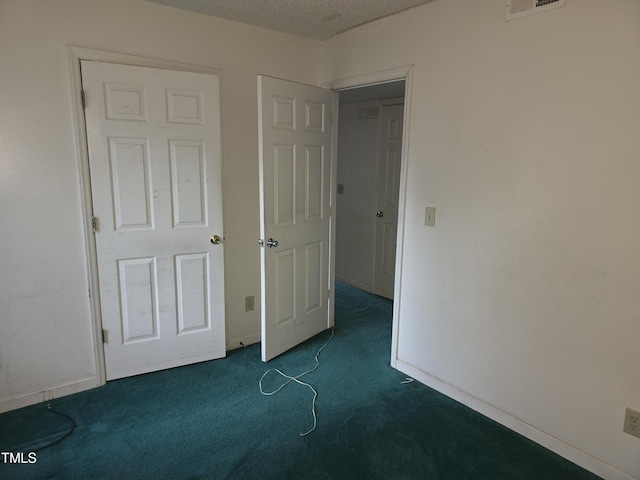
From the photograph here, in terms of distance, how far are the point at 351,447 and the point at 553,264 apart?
55.8 inches

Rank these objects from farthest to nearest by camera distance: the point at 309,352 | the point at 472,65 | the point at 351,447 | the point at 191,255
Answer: the point at 309,352 < the point at 191,255 < the point at 472,65 < the point at 351,447

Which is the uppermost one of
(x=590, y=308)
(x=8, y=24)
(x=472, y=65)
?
(x=8, y=24)

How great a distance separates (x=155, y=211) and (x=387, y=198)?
2533 mm

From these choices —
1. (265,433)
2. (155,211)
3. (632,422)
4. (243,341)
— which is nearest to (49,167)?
(155,211)

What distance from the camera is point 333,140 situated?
10.8 feet

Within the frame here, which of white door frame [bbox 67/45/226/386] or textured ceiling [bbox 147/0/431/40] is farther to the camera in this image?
textured ceiling [bbox 147/0/431/40]

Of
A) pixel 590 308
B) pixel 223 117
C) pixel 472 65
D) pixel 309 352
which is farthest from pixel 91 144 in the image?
pixel 590 308

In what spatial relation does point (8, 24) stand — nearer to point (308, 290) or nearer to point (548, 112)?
point (308, 290)

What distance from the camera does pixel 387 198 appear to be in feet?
14.3

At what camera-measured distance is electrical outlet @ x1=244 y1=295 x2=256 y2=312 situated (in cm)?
320

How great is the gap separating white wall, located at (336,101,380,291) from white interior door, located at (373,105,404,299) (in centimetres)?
8

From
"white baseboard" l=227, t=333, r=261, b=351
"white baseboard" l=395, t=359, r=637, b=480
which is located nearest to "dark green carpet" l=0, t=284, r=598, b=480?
"white baseboard" l=395, t=359, r=637, b=480

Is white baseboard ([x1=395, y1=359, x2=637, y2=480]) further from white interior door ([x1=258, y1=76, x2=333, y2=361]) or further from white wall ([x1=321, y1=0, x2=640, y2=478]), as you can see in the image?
white interior door ([x1=258, y1=76, x2=333, y2=361])

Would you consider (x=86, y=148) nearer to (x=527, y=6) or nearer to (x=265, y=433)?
(x=265, y=433)
